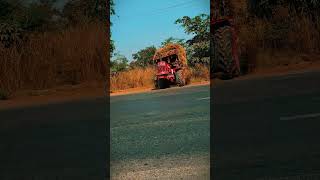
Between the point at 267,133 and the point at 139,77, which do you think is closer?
the point at 267,133

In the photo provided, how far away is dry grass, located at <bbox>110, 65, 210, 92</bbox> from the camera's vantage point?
16.1 meters

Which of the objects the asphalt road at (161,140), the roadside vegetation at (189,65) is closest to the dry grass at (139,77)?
the roadside vegetation at (189,65)

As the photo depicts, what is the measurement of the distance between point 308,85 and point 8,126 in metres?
5.98

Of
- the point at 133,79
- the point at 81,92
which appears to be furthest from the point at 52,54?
the point at 133,79

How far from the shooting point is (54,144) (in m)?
7.35

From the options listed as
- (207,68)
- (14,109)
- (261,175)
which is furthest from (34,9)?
(261,175)

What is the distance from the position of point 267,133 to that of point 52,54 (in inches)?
450

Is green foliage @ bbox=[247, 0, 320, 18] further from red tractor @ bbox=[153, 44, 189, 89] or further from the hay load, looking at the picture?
the hay load

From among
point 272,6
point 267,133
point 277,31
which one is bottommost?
point 267,133

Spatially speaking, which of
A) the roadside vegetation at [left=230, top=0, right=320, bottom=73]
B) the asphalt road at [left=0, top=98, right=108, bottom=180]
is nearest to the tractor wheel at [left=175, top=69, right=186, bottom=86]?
the roadside vegetation at [left=230, top=0, right=320, bottom=73]

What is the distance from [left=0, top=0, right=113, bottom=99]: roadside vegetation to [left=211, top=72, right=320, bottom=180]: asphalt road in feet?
19.0

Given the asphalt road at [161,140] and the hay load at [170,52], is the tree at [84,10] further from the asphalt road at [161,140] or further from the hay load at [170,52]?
the asphalt road at [161,140]

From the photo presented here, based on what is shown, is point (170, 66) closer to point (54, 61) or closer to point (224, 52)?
point (224, 52)

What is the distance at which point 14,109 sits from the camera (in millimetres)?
12367
